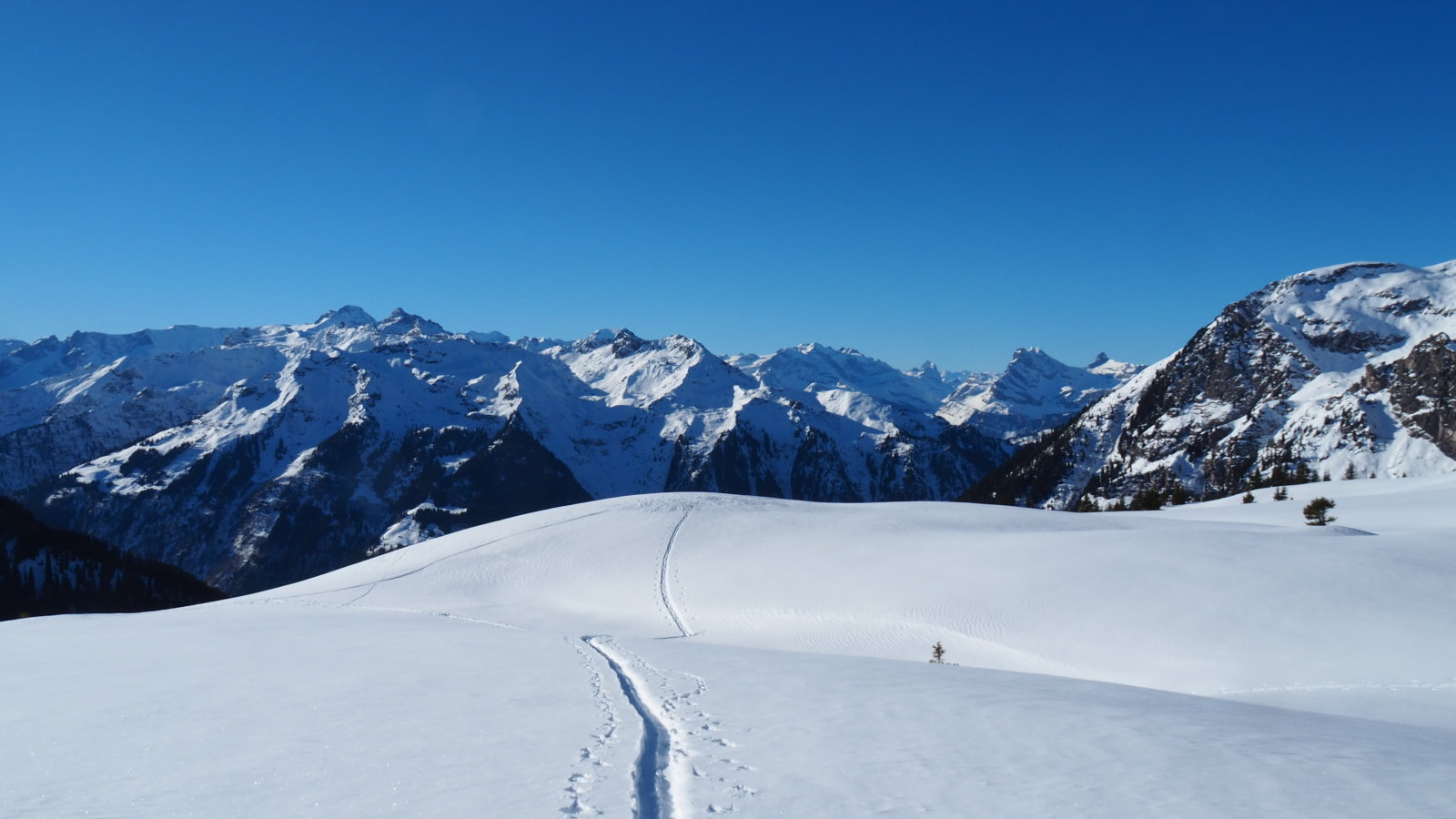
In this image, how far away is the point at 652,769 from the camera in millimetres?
9766

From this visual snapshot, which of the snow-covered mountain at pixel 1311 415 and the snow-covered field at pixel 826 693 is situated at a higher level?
the snow-covered mountain at pixel 1311 415

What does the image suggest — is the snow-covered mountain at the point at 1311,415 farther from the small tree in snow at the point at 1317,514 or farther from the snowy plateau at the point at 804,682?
the snowy plateau at the point at 804,682

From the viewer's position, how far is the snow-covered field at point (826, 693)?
8656 millimetres

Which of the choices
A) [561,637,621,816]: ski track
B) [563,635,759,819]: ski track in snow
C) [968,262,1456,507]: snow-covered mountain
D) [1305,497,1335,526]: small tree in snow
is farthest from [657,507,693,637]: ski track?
[968,262,1456,507]: snow-covered mountain

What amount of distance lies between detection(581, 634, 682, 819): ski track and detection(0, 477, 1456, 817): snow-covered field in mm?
57

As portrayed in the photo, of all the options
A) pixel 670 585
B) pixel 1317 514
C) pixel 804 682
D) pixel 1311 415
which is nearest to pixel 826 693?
pixel 804 682

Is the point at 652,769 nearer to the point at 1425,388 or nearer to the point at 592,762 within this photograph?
the point at 592,762

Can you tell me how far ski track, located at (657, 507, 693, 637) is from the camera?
105 feet

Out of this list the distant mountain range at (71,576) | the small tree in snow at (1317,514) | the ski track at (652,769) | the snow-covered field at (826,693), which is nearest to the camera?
the ski track at (652,769)

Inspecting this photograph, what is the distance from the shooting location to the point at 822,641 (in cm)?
2898

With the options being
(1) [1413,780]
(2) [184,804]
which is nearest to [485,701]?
(2) [184,804]

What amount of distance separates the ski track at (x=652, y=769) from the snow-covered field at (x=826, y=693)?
57 millimetres

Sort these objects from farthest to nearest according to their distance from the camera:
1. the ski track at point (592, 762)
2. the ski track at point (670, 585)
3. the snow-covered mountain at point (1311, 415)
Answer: the snow-covered mountain at point (1311, 415) < the ski track at point (670, 585) < the ski track at point (592, 762)

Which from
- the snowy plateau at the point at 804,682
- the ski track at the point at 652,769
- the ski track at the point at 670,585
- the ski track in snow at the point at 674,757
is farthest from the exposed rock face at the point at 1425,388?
the ski track at the point at 652,769
